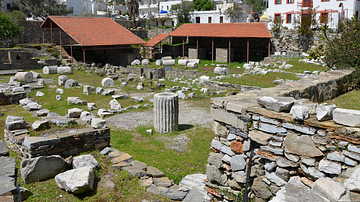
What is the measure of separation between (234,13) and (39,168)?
4684 centimetres

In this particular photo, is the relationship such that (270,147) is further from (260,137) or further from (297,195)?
(297,195)

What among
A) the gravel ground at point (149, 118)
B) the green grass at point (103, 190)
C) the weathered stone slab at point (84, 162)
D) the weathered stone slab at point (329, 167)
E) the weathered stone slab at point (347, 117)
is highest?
the weathered stone slab at point (347, 117)

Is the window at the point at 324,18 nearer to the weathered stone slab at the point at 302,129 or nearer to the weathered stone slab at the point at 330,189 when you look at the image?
the weathered stone slab at the point at 302,129

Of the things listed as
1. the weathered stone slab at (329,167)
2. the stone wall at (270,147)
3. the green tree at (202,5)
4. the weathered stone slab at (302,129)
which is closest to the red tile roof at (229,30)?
the stone wall at (270,147)

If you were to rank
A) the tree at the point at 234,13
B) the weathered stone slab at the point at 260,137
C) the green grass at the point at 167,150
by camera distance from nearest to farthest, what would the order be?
the weathered stone slab at the point at 260,137 → the green grass at the point at 167,150 → the tree at the point at 234,13

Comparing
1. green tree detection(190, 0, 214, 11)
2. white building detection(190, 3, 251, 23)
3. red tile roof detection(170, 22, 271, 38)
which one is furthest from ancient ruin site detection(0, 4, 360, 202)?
green tree detection(190, 0, 214, 11)

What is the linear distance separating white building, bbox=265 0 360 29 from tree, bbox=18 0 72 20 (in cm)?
3474

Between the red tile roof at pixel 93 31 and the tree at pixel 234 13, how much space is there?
70.1 ft

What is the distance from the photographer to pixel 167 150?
9156 mm

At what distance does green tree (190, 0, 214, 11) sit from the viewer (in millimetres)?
58906

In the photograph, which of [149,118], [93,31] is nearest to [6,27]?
[93,31]

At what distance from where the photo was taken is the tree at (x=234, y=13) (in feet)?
159

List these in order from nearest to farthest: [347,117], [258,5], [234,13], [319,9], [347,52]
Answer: [347,117], [347,52], [319,9], [234,13], [258,5]

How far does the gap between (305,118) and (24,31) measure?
130ft
